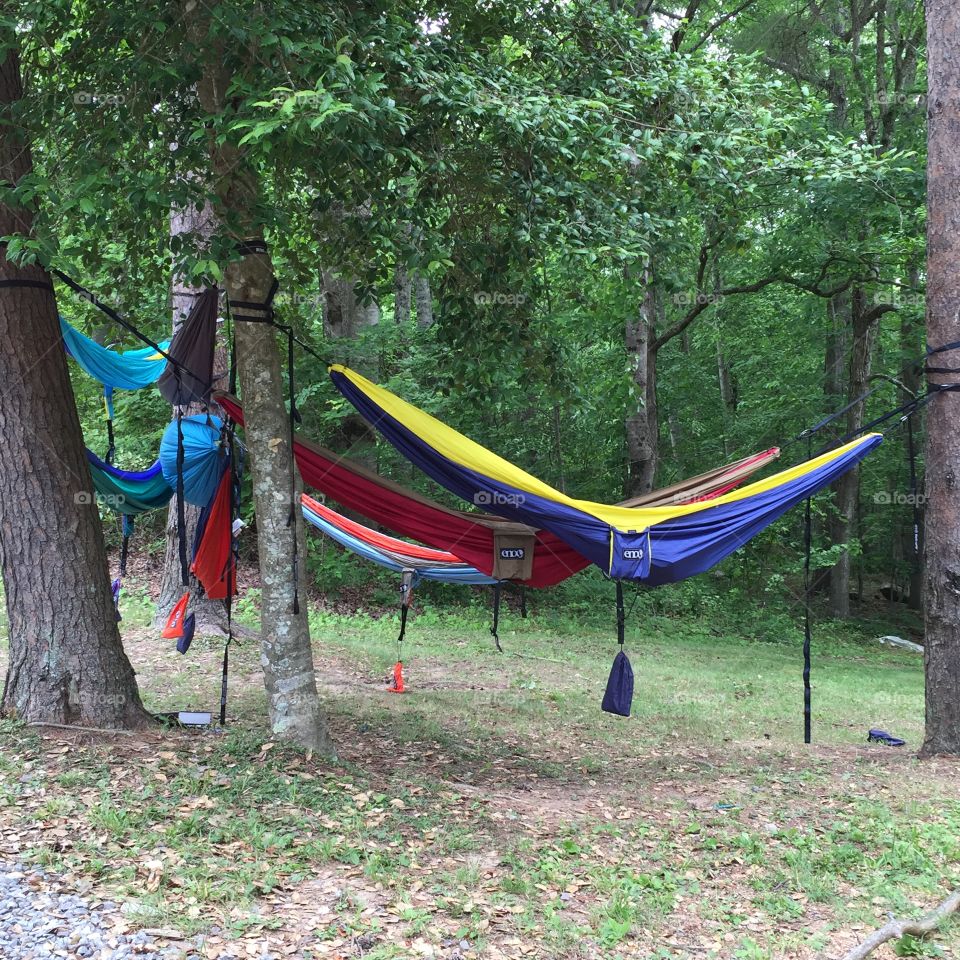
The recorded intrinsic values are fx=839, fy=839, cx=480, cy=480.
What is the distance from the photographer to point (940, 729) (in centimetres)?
438

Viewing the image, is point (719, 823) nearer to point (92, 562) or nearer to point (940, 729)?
point (940, 729)

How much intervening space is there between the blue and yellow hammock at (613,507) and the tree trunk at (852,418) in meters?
6.87

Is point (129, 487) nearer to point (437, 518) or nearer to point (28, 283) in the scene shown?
point (28, 283)

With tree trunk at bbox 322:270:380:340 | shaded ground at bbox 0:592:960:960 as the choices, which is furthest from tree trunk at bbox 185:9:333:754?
tree trunk at bbox 322:270:380:340

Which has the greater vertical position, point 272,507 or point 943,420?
point 943,420

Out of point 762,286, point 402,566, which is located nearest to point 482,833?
point 402,566

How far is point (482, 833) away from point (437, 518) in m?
1.72

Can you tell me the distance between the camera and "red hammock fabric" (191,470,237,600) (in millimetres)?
4438

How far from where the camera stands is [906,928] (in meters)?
2.52

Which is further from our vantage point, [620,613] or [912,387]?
[912,387]

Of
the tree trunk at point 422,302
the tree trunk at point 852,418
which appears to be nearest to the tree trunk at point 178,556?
the tree trunk at point 422,302

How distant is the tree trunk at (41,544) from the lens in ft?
11.9

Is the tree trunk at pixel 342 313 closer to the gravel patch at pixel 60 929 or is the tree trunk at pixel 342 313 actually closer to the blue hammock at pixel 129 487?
the blue hammock at pixel 129 487

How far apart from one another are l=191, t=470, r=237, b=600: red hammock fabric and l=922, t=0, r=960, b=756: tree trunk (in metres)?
3.69
